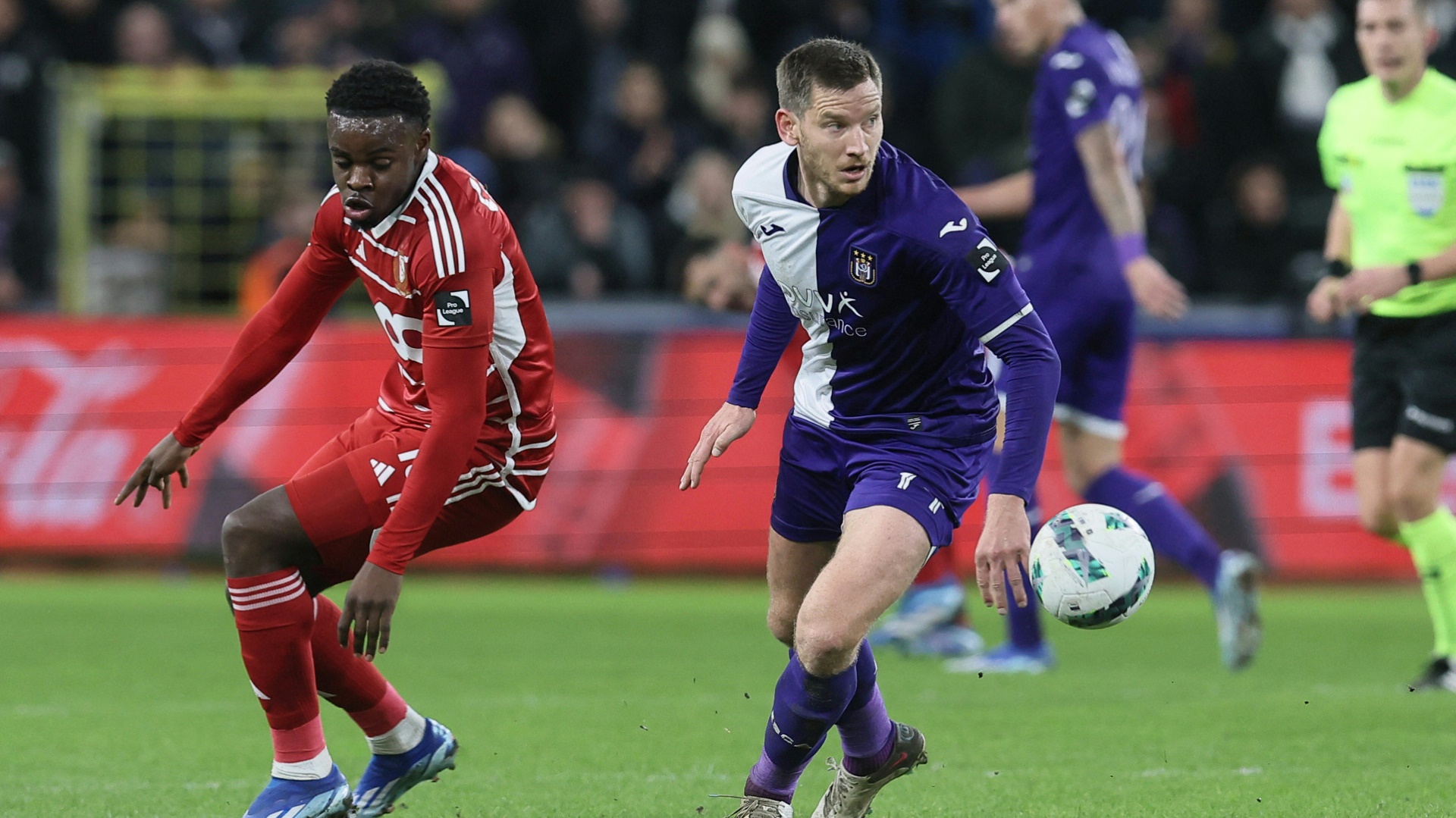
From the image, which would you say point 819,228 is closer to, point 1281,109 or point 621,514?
point 621,514

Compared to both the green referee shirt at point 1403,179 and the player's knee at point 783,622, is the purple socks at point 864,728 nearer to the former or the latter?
the player's knee at point 783,622

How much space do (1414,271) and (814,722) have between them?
12.4 ft

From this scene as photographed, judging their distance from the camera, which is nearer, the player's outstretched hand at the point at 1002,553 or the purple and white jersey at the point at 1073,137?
the player's outstretched hand at the point at 1002,553

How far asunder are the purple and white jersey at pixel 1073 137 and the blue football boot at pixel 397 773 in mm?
3828

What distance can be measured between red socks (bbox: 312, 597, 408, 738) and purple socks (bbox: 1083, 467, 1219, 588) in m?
3.87

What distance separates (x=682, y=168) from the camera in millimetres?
14242

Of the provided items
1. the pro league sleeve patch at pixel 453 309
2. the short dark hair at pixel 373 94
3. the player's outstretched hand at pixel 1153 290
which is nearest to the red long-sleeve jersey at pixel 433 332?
the pro league sleeve patch at pixel 453 309

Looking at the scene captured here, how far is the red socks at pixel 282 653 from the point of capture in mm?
4742

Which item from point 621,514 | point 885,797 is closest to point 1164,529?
point 885,797

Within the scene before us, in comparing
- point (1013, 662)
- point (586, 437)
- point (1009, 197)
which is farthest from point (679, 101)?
point (1013, 662)

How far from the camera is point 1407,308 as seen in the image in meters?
7.51

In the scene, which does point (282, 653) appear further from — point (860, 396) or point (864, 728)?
point (860, 396)

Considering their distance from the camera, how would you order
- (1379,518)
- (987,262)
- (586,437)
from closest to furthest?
(987,262), (1379,518), (586,437)

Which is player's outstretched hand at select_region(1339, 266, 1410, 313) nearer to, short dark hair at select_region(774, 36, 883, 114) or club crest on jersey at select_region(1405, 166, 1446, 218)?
club crest on jersey at select_region(1405, 166, 1446, 218)
